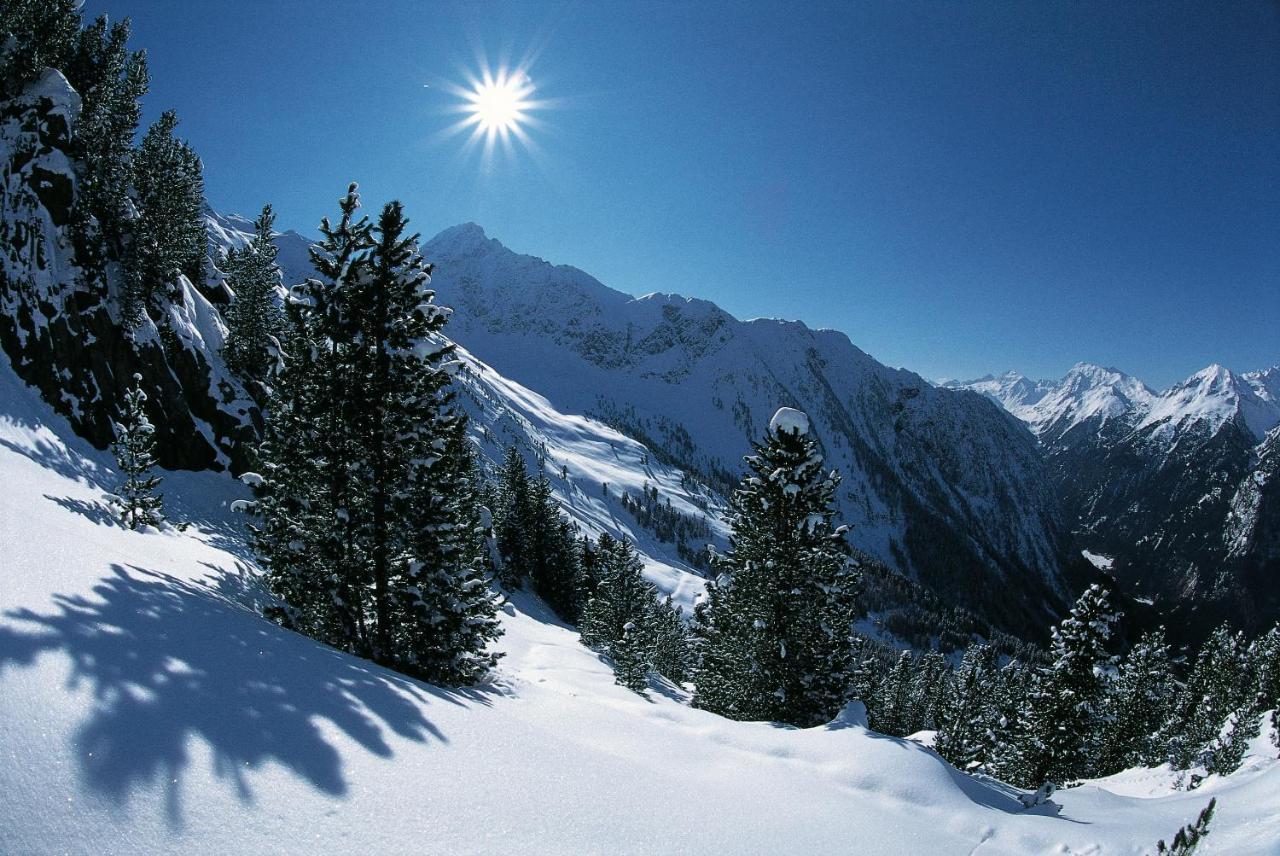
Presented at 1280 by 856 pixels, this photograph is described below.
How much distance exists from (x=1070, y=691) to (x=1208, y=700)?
98.3 ft

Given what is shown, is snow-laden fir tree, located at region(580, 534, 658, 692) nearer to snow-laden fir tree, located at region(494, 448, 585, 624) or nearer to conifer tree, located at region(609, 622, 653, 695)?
conifer tree, located at region(609, 622, 653, 695)

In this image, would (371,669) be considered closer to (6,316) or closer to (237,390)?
(6,316)

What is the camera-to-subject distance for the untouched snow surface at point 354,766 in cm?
354

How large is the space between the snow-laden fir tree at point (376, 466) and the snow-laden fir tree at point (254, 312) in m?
30.2

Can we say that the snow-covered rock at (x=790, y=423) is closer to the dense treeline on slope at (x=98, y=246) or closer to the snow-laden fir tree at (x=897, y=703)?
the dense treeline on slope at (x=98, y=246)

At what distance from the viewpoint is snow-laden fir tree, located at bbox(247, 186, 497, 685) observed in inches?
481

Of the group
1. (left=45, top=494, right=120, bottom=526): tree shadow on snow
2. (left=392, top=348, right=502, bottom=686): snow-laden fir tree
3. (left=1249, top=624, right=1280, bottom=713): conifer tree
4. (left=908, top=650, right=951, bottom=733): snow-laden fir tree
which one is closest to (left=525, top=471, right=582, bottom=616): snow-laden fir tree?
(left=45, top=494, right=120, bottom=526): tree shadow on snow

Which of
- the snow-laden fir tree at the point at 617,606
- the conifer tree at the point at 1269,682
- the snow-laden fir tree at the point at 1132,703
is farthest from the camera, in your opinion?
the snow-laden fir tree at the point at 1132,703

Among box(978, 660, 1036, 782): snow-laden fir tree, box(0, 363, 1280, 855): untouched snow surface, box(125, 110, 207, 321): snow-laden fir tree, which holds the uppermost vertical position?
box(125, 110, 207, 321): snow-laden fir tree

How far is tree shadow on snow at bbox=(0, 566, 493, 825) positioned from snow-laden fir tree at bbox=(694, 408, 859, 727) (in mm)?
13498

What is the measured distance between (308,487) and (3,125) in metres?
34.1

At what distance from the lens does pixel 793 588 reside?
18312 millimetres

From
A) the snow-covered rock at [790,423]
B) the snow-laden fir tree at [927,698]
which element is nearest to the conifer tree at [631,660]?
the snow-covered rock at [790,423]

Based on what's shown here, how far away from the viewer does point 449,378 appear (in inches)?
527
